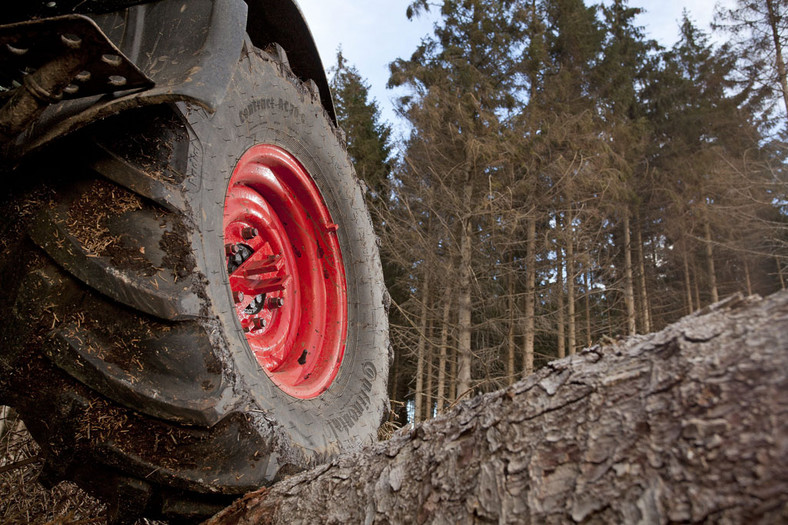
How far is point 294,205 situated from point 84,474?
125 centimetres

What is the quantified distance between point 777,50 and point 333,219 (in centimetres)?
1550

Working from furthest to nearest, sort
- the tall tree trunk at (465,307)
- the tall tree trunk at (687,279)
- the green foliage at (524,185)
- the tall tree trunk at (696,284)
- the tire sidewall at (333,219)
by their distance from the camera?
the tall tree trunk at (696,284)
the tall tree trunk at (687,279)
the green foliage at (524,185)
the tall tree trunk at (465,307)
the tire sidewall at (333,219)

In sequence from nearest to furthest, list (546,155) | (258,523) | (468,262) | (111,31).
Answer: (258,523)
(111,31)
(468,262)
(546,155)

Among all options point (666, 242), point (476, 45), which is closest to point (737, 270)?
point (666, 242)

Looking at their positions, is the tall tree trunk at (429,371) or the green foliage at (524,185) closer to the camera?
the green foliage at (524,185)

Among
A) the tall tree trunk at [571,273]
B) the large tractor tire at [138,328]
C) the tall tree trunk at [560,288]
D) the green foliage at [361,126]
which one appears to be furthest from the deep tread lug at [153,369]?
the green foliage at [361,126]

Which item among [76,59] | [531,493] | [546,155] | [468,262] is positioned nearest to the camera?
[531,493]

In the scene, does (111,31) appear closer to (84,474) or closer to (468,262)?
(84,474)

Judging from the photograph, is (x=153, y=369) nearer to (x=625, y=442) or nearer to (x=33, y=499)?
(x=625, y=442)

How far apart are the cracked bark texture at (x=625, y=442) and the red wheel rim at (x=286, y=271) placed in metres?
0.88

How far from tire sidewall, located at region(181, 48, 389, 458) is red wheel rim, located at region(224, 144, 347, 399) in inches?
2.0

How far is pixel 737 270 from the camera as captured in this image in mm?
21562

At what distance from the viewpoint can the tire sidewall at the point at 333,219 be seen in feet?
4.22

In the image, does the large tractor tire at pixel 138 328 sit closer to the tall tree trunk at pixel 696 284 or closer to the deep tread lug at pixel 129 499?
the deep tread lug at pixel 129 499
